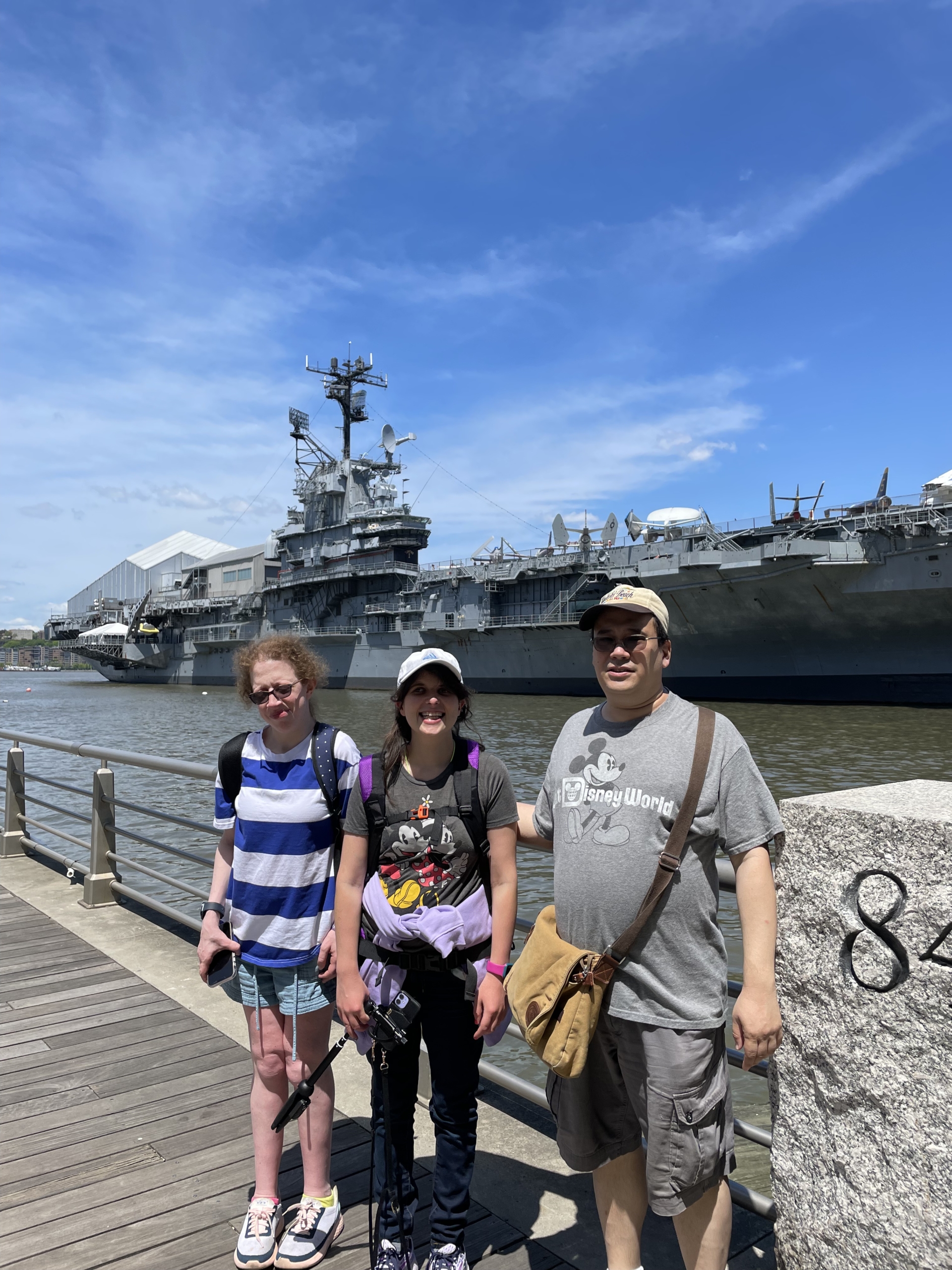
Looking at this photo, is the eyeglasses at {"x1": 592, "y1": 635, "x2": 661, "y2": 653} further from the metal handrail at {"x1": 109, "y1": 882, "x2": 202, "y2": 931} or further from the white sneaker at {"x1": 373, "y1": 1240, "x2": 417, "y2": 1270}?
the metal handrail at {"x1": 109, "y1": 882, "x2": 202, "y2": 931}

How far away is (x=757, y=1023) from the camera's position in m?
1.79

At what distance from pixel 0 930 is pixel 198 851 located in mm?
5632

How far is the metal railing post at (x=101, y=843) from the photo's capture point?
5469 mm

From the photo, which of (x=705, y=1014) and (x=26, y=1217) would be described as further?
(x=26, y=1217)

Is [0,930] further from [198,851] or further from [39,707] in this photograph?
[39,707]

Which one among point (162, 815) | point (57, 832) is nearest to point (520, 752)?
point (57, 832)

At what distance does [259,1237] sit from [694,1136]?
130cm

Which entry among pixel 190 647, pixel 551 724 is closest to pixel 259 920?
pixel 551 724

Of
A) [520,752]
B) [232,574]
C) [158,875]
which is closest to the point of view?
[158,875]

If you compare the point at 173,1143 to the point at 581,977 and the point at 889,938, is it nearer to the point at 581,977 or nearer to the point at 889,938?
the point at 581,977

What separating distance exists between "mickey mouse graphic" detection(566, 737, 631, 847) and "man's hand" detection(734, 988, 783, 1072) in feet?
1.39

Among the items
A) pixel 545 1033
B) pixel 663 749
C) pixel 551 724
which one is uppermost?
pixel 663 749

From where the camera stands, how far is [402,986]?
2.24 meters

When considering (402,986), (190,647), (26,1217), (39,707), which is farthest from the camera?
(190,647)
